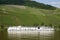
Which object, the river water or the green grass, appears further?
the green grass

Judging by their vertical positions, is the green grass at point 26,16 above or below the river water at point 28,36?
above

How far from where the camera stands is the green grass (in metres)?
26.3

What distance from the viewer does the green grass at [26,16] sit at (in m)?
26.3

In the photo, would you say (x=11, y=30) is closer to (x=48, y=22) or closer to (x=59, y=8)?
(x=48, y=22)

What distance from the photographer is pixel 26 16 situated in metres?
27.1

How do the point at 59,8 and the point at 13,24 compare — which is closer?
the point at 13,24

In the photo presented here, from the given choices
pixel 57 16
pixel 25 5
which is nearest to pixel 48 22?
pixel 57 16

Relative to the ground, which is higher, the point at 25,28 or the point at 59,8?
the point at 59,8

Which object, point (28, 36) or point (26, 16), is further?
point (26, 16)

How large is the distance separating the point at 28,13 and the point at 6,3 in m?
2.44

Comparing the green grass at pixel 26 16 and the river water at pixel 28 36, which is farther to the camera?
the green grass at pixel 26 16

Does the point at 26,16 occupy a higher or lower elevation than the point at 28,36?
higher

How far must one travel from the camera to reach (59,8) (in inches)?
1105

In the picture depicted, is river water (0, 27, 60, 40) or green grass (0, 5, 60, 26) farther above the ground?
green grass (0, 5, 60, 26)
